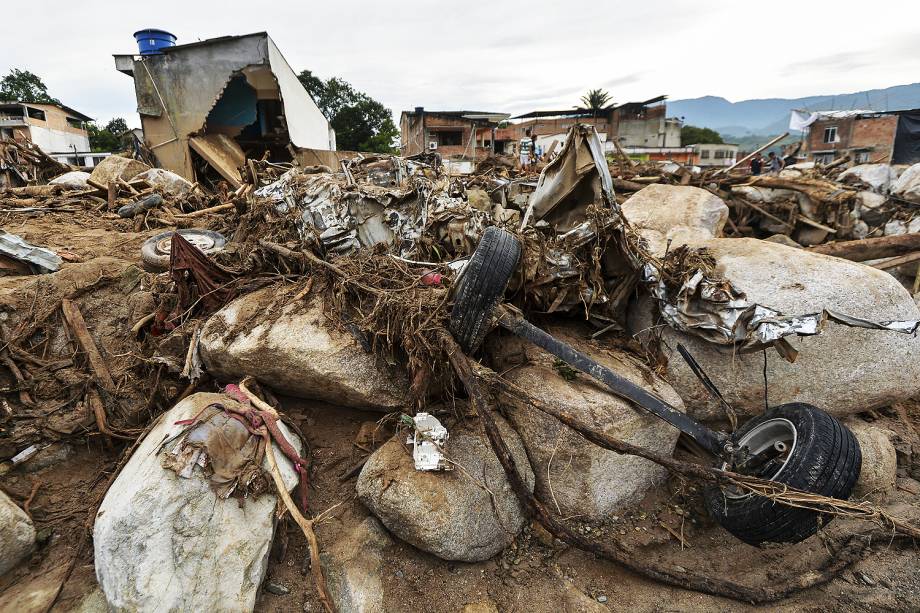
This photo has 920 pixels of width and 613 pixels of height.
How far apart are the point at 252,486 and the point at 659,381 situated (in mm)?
3306

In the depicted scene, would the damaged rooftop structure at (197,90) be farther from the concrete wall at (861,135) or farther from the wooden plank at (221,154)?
the concrete wall at (861,135)

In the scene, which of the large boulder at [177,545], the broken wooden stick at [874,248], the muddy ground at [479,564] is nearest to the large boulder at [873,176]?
the broken wooden stick at [874,248]

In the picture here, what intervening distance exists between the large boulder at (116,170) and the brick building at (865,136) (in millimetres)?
20318

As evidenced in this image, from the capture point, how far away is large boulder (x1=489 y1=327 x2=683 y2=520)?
341 cm

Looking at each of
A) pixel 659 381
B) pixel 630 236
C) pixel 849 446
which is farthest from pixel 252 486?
pixel 849 446

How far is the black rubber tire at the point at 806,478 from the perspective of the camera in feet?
8.81

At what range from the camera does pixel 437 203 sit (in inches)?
188

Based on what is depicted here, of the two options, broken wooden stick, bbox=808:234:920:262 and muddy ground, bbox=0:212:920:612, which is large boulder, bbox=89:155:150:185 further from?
broken wooden stick, bbox=808:234:920:262

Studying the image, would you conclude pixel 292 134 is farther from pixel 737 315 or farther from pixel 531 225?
pixel 737 315

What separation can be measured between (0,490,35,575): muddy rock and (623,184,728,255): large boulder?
6.48 m

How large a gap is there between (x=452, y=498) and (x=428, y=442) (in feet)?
1.36

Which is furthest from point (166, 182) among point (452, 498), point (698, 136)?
point (698, 136)

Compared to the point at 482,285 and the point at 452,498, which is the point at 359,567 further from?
the point at 482,285

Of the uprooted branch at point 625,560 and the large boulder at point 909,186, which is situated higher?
the large boulder at point 909,186
